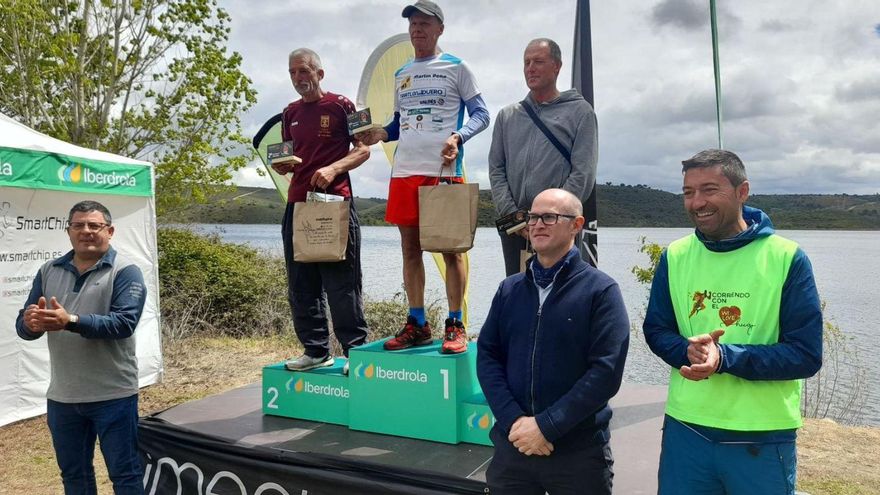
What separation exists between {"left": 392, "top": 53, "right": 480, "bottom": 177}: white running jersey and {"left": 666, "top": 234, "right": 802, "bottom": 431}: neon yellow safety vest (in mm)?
1564

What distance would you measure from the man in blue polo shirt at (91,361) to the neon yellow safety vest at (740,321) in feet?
7.22

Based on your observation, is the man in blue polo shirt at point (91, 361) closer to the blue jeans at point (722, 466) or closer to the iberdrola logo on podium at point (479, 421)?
the iberdrola logo on podium at point (479, 421)

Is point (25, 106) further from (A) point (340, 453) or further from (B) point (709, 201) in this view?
(B) point (709, 201)

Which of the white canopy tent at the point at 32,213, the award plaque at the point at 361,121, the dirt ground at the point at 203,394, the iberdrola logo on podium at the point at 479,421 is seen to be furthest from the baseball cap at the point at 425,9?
the white canopy tent at the point at 32,213

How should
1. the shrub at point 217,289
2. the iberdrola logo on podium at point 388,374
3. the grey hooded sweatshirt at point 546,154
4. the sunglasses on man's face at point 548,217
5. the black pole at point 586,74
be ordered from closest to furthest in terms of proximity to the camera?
the sunglasses on man's face at point 548,217 < the grey hooded sweatshirt at point 546,154 < the iberdrola logo on podium at point 388,374 < the black pole at point 586,74 < the shrub at point 217,289

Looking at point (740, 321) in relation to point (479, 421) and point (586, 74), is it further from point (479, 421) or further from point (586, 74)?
point (586, 74)

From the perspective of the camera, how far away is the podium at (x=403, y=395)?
9.58 feet

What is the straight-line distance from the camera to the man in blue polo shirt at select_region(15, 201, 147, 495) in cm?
262

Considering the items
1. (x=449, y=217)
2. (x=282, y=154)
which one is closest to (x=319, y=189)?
(x=282, y=154)

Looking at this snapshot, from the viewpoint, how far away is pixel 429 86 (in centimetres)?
318

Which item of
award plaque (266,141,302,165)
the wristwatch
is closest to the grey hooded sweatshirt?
award plaque (266,141,302,165)

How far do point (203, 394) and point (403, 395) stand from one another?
3543 millimetres

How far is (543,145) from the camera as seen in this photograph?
2908 millimetres

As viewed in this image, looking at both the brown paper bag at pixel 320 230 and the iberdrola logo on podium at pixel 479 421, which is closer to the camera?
the iberdrola logo on podium at pixel 479 421
